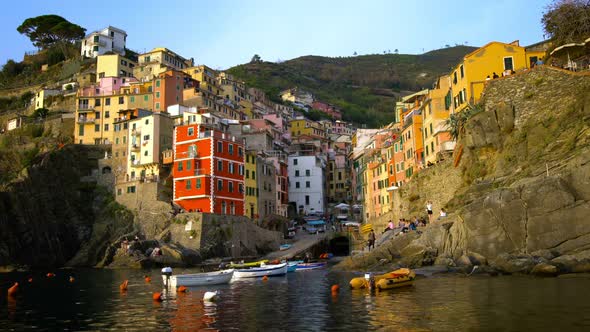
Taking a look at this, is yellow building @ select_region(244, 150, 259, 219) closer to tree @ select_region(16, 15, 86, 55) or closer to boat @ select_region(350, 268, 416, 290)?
boat @ select_region(350, 268, 416, 290)

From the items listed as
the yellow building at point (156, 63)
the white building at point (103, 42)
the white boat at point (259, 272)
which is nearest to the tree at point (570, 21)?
the white boat at point (259, 272)

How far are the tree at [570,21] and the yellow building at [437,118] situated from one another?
13534 mm

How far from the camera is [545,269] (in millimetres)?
32781

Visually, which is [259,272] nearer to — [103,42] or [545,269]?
[545,269]

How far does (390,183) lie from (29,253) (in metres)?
55.1

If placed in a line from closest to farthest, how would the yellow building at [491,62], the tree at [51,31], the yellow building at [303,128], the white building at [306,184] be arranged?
the yellow building at [491,62] < the white building at [306,184] < the tree at [51,31] < the yellow building at [303,128]

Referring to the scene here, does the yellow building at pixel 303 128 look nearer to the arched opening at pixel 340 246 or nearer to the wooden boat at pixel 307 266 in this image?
the arched opening at pixel 340 246

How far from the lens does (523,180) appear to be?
128 ft

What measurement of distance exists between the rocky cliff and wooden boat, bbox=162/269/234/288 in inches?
515

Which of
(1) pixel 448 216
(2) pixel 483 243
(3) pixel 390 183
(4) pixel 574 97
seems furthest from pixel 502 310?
(3) pixel 390 183

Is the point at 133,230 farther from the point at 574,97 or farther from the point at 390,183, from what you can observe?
the point at 574,97

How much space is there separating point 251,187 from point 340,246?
62.7ft

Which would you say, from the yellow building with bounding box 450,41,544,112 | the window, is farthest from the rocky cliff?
the window

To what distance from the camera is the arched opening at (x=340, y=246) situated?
86312 mm
